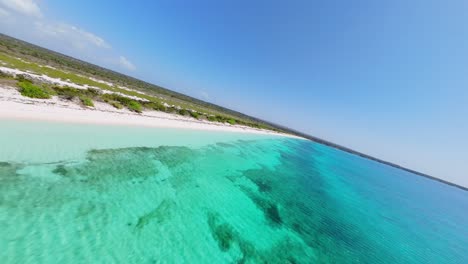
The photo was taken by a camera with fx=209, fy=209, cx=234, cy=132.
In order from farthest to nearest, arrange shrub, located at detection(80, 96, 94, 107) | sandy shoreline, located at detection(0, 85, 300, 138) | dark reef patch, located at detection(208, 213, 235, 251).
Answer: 1. shrub, located at detection(80, 96, 94, 107)
2. sandy shoreline, located at detection(0, 85, 300, 138)
3. dark reef patch, located at detection(208, 213, 235, 251)

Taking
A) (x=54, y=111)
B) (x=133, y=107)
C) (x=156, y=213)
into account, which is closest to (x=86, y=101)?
(x=54, y=111)

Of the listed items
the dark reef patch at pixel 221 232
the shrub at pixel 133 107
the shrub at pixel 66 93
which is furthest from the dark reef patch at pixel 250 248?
the shrub at pixel 133 107

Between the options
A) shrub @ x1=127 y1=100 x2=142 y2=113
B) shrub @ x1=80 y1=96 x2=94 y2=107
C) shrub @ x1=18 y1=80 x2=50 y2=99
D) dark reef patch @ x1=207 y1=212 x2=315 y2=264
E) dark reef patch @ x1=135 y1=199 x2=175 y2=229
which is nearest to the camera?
dark reef patch @ x1=135 y1=199 x2=175 y2=229

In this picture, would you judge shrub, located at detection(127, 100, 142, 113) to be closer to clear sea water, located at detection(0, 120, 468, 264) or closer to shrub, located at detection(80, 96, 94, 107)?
shrub, located at detection(80, 96, 94, 107)

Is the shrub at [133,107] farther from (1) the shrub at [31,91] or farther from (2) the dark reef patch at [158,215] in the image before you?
(2) the dark reef patch at [158,215]

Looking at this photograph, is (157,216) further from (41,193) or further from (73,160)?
(73,160)

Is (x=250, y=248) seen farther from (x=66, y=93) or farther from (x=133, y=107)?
(x=133, y=107)

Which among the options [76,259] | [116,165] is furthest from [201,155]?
[76,259]

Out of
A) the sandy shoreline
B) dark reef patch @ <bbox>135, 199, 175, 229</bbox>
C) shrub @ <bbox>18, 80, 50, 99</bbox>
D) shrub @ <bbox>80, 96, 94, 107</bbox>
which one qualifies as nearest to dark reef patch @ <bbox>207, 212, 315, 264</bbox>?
dark reef patch @ <bbox>135, 199, 175, 229</bbox>
